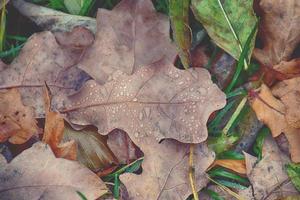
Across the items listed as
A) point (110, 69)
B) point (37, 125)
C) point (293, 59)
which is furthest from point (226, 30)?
point (37, 125)

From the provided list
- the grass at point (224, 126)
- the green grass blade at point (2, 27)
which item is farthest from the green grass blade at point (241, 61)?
the green grass blade at point (2, 27)

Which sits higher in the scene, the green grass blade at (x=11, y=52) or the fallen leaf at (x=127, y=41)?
the fallen leaf at (x=127, y=41)

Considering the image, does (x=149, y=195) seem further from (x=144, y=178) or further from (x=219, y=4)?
(x=219, y=4)

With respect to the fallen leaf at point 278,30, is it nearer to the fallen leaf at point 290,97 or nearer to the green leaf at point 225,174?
the fallen leaf at point 290,97

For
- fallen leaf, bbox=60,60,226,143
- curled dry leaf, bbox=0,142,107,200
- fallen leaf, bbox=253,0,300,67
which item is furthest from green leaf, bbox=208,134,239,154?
curled dry leaf, bbox=0,142,107,200

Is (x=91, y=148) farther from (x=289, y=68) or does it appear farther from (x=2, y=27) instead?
(x=289, y=68)

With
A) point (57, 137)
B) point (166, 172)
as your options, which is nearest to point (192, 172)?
point (166, 172)
